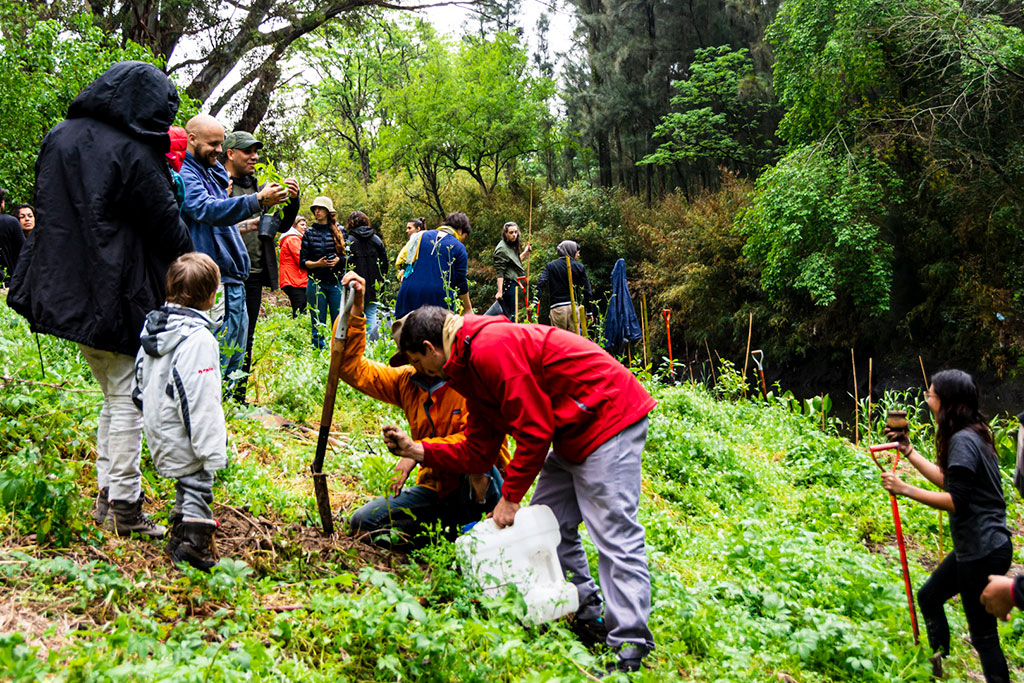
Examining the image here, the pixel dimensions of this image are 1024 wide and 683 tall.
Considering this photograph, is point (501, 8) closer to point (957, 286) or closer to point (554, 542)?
point (957, 286)

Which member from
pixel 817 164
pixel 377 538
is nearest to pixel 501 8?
pixel 817 164

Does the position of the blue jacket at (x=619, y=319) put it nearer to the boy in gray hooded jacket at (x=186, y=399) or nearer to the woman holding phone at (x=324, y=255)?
the woman holding phone at (x=324, y=255)

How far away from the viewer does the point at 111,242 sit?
10.5 feet

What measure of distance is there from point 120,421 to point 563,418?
1913mm

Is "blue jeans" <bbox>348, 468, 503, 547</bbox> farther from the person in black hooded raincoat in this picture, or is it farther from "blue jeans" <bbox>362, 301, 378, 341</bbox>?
"blue jeans" <bbox>362, 301, 378, 341</bbox>

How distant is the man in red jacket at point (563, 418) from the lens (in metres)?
3.10

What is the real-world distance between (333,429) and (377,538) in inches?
86.9

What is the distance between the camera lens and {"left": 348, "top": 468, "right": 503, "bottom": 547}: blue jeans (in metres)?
3.73

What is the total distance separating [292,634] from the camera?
2.79m

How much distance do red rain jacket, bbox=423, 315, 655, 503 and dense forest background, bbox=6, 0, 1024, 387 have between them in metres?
8.32

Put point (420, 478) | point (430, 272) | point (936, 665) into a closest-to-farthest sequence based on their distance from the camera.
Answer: point (936, 665)
point (420, 478)
point (430, 272)

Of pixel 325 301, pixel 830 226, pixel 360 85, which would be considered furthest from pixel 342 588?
pixel 360 85

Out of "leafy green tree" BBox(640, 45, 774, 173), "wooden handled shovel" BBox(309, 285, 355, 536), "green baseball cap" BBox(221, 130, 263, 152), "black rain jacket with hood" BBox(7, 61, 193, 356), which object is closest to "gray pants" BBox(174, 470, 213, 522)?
"wooden handled shovel" BBox(309, 285, 355, 536)

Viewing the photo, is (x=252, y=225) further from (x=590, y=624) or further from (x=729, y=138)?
(x=729, y=138)
